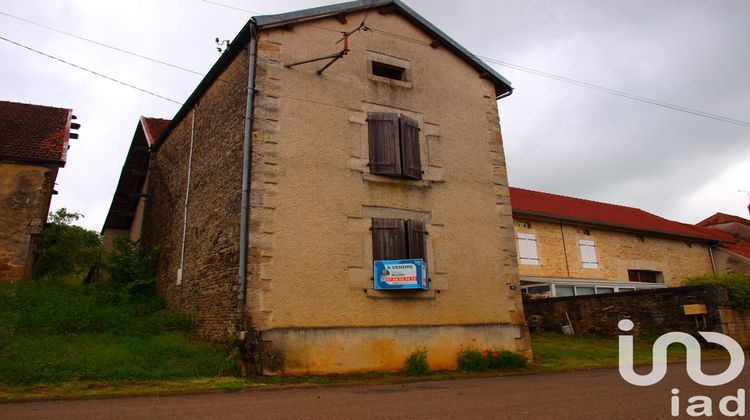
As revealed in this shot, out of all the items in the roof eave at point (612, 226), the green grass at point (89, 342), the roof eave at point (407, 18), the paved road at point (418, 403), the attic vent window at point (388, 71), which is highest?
the roof eave at point (407, 18)

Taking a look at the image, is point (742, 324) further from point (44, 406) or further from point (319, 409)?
point (44, 406)

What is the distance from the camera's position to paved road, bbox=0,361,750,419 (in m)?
5.54

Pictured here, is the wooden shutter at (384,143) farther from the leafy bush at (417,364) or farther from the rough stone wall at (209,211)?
the leafy bush at (417,364)

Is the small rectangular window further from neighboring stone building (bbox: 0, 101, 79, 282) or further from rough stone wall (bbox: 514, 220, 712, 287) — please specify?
neighboring stone building (bbox: 0, 101, 79, 282)

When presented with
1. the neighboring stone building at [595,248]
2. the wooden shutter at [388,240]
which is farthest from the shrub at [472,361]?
the neighboring stone building at [595,248]

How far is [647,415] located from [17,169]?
14.8 meters

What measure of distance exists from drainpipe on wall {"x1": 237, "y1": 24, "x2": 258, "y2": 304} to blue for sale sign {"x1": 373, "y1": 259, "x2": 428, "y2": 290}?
248 cm

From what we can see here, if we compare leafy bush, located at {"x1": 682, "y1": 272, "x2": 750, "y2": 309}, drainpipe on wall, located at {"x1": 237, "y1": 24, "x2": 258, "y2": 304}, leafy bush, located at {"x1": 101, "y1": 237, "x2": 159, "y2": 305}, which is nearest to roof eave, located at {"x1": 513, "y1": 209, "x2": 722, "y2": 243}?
leafy bush, located at {"x1": 682, "y1": 272, "x2": 750, "y2": 309}

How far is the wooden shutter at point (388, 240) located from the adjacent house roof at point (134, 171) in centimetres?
962

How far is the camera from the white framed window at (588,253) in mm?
20812

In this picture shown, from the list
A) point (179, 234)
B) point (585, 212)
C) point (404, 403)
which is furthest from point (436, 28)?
point (585, 212)

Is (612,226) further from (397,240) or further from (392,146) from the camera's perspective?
(397,240)

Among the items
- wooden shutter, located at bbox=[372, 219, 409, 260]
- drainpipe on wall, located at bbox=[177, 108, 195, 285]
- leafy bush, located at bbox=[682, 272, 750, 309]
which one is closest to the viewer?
wooden shutter, located at bbox=[372, 219, 409, 260]

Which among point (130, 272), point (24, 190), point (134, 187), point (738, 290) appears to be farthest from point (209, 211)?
point (738, 290)
